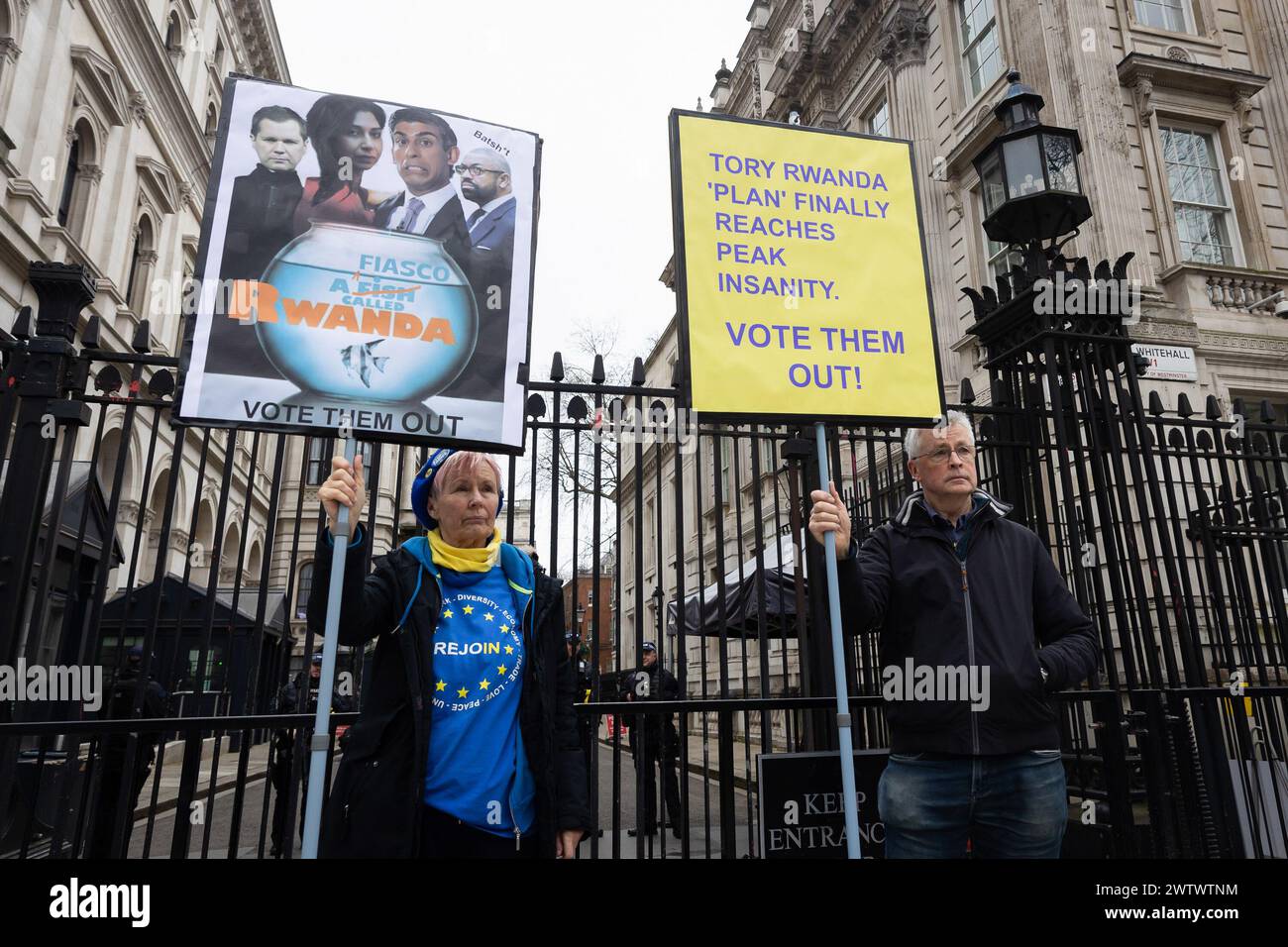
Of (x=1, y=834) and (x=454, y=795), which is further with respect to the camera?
(x=1, y=834)

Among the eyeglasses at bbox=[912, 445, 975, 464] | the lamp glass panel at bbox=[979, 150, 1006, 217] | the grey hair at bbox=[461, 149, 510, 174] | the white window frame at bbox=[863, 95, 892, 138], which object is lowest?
the eyeglasses at bbox=[912, 445, 975, 464]

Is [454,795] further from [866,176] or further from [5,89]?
[5,89]

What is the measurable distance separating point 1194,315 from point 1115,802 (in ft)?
33.5

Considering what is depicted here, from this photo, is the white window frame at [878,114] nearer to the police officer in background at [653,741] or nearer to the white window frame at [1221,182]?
the white window frame at [1221,182]

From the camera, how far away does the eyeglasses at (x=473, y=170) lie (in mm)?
3152

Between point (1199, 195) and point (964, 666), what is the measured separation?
13.6 m

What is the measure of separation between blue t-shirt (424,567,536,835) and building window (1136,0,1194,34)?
15.8 metres

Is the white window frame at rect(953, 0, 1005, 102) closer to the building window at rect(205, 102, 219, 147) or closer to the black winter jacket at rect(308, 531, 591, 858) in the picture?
the black winter jacket at rect(308, 531, 591, 858)

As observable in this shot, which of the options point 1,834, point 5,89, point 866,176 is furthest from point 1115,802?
point 5,89

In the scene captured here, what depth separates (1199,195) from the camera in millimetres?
12438

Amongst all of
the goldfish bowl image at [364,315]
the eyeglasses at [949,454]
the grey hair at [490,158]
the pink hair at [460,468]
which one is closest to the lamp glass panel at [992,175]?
the eyeglasses at [949,454]

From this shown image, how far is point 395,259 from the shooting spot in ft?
9.86

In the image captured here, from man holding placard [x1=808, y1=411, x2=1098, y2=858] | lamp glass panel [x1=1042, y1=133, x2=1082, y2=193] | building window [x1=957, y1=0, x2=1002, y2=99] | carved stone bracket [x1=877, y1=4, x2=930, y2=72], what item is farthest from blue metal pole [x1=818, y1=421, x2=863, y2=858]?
carved stone bracket [x1=877, y1=4, x2=930, y2=72]

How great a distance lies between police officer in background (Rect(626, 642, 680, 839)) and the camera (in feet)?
11.6
